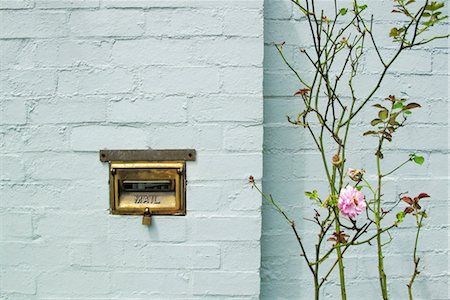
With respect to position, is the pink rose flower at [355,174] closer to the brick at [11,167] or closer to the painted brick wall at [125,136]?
the painted brick wall at [125,136]

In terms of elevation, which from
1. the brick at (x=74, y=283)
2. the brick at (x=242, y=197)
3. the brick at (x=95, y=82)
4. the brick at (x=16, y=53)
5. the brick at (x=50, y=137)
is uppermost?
the brick at (x=16, y=53)

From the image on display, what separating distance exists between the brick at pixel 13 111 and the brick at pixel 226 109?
0.48 m

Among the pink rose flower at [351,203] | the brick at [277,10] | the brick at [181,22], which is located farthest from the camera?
the brick at [277,10]

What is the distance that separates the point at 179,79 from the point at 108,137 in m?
0.26

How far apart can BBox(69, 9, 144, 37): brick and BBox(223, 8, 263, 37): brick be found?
0.24 metres

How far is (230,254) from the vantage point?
142 cm

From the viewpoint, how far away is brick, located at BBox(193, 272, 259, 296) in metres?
1.42

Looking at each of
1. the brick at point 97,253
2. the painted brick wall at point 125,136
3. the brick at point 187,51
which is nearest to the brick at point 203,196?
the painted brick wall at point 125,136

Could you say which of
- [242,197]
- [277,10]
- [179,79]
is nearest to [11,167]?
[179,79]

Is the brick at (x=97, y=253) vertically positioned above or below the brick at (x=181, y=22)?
below

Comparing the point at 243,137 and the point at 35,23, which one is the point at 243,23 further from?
the point at 35,23

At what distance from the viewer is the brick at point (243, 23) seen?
1357 millimetres

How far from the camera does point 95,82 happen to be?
1.37 metres

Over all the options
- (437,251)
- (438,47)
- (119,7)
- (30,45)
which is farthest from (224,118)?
(437,251)
